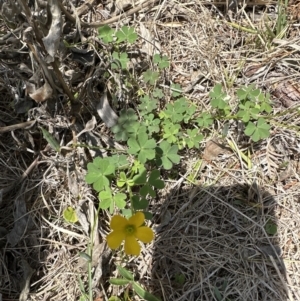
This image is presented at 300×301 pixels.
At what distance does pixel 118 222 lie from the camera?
72.2 inches

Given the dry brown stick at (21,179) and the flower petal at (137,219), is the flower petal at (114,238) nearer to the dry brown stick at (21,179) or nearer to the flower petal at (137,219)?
the flower petal at (137,219)

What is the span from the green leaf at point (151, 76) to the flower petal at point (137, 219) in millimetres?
861

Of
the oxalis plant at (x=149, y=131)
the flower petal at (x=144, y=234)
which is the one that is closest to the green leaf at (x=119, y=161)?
the oxalis plant at (x=149, y=131)

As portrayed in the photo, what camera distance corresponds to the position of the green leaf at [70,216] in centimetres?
225

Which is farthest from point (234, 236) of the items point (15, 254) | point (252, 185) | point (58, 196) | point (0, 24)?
point (0, 24)

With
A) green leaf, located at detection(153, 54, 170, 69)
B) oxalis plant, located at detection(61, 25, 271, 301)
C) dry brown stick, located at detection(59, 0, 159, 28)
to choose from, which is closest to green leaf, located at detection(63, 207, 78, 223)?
oxalis plant, located at detection(61, 25, 271, 301)

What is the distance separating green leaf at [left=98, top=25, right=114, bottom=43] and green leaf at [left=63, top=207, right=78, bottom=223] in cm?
92

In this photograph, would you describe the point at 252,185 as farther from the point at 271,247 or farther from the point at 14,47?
the point at 14,47

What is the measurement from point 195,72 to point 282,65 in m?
0.49

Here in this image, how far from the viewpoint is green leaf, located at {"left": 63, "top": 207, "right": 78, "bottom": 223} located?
2.25 m

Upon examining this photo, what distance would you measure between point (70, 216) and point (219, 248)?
0.77 meters

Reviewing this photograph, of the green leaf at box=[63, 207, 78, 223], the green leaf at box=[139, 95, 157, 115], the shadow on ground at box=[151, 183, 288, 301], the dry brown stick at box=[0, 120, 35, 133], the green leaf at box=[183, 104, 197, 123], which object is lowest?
the shadow on ground at box=[151, 183, 288, 301]

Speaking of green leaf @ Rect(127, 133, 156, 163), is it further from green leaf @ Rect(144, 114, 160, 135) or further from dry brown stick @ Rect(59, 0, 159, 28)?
dry brown stick @ Rect(59, 0, 159, 28)

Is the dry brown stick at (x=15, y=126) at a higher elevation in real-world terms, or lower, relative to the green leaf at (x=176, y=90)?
higher
